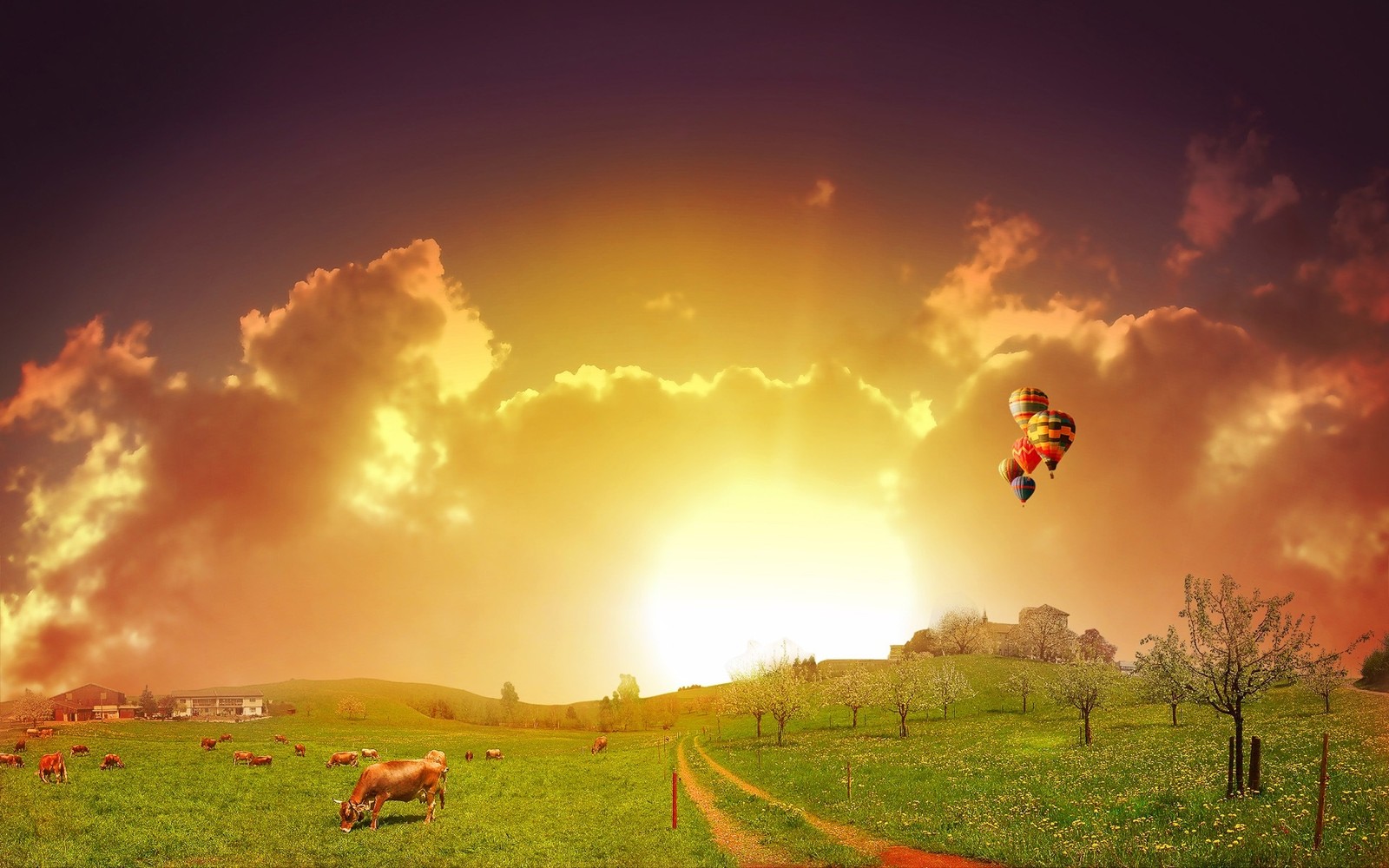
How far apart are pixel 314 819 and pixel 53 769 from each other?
23.2 metres

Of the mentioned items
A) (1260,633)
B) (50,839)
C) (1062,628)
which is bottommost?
(1062,628)

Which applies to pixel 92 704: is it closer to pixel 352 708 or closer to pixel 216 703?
pixel 216 703

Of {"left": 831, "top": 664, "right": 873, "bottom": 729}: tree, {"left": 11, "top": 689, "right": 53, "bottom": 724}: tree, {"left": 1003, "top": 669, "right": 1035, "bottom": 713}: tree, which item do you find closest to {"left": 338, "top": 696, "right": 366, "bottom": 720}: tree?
{"left": 11, "top": 689, "right": 53, "bottom": 724}: tree

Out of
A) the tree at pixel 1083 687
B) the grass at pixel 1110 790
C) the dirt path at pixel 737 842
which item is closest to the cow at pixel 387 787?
the dirt path at pixel 737 842

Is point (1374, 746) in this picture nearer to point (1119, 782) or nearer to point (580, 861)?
point (1119, 782)

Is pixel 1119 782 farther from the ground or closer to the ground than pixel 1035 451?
closer to the ground

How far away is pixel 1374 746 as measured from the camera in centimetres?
4022

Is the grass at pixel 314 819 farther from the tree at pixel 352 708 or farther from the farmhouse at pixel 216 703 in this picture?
the farmhouse at pixel 216 703

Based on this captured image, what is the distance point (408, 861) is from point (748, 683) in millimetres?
70327

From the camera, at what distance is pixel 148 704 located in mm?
166875

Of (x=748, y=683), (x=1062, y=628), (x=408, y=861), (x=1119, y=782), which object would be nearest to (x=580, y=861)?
(x=408, y=861)

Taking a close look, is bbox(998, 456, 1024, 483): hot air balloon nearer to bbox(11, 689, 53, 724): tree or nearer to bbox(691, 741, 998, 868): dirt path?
bbox(691, 741, 998, 868): dirt path

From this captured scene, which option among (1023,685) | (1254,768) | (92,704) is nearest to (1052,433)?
(1254,768)

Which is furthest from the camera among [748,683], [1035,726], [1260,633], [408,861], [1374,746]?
[748,683]
